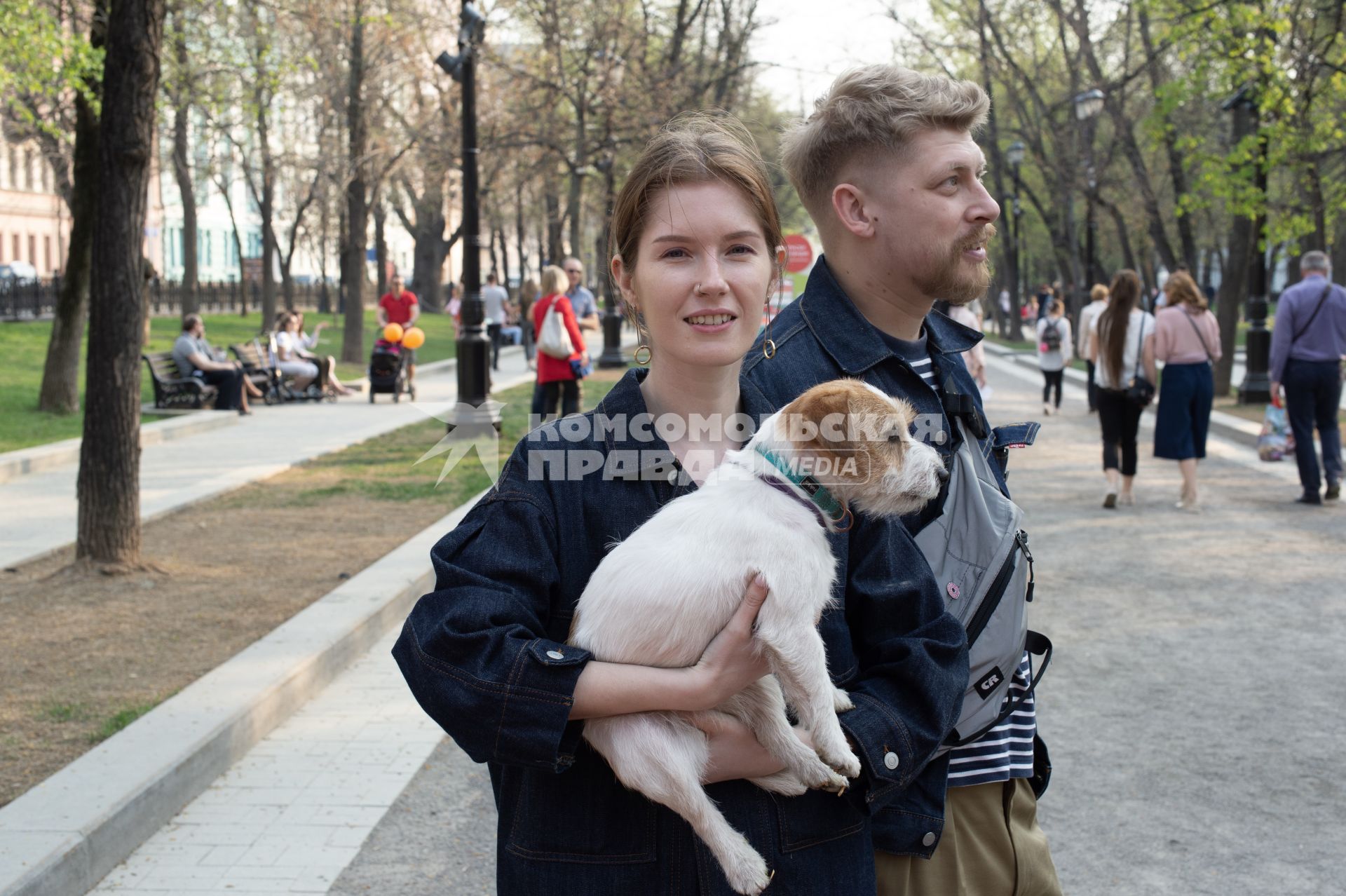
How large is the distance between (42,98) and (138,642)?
22.3m

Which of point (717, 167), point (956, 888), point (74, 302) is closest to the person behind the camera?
point (717, 167)

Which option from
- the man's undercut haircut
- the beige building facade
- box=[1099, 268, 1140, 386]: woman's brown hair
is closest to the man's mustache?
box=[1099, 268, 1140, 386]: woman's brown hair

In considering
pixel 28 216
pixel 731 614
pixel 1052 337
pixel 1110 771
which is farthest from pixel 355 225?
pixel 28 216

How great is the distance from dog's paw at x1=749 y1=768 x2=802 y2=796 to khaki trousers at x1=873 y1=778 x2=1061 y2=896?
13.5 inches

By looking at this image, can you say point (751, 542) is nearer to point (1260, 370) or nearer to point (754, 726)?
point (754, 726)

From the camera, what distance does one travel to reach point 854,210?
2.62m

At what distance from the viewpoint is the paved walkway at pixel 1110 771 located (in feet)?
14.6

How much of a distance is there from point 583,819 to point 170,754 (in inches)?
137

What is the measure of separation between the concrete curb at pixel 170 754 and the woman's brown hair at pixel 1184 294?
8.50 meters

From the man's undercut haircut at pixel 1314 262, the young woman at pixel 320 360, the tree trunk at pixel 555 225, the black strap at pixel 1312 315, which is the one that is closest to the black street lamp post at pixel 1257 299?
the man's undercut haircut at pixel 1314 262

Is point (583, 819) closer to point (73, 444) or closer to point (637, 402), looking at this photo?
point (637, 402)

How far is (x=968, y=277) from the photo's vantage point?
2586 mm

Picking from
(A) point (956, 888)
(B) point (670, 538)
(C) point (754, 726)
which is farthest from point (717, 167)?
(A) point (956, 888)

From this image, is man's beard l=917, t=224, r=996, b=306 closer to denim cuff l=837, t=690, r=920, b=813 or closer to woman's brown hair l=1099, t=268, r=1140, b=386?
denim cuff l=837, t=690, r=920, b=813
